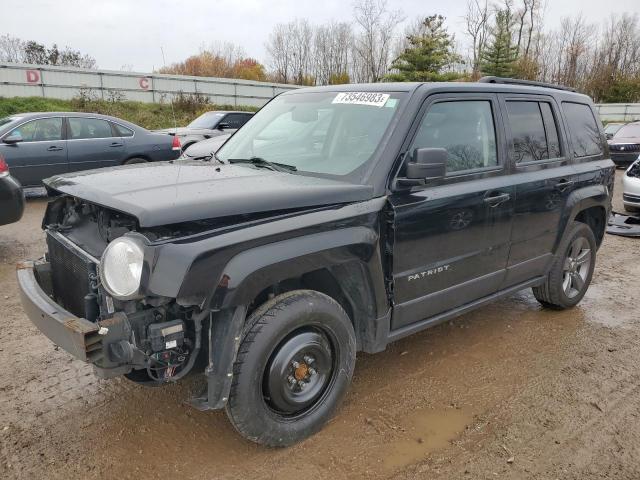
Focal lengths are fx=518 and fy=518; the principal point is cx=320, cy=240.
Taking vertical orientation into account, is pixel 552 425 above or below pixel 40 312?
below

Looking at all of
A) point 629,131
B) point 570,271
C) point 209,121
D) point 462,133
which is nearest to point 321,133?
point 462,133

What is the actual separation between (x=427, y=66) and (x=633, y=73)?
2227 centimetres

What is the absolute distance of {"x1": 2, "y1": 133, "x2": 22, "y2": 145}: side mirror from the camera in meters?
9.02

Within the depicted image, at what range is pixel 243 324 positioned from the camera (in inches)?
99.9

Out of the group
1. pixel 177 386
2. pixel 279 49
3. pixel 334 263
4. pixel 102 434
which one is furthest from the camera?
pixel 279 49

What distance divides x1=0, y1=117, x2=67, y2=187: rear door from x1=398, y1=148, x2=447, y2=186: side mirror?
326 inches

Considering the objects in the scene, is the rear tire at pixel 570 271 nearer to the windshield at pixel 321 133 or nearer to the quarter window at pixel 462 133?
the quarter window at pixel 462 133

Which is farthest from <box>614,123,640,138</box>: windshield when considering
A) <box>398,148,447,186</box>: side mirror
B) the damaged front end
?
the damaged front end

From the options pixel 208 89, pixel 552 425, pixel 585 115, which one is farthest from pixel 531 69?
pixel 552 425

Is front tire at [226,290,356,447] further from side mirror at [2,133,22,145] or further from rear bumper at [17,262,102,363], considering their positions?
side mirror at [2,133,22,145]

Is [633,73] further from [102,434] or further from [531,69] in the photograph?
[102,434]

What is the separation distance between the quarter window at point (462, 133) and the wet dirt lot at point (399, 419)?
1.51 metres

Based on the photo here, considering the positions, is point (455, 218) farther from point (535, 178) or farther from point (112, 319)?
point (112, 319)

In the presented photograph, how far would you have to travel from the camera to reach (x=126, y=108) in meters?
25.4
